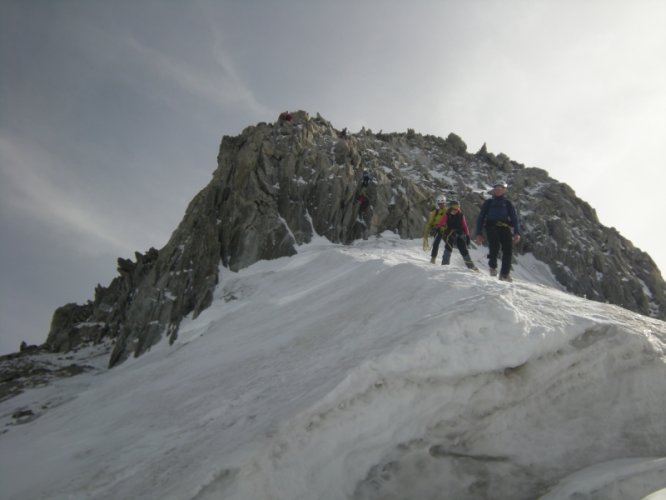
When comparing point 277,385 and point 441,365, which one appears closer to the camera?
point 441,365

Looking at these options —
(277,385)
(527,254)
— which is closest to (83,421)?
(277,385)

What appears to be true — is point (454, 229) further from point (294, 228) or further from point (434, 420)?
point (294, 228)

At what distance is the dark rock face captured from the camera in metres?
21.0

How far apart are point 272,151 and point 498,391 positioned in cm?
2442

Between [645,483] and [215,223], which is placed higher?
[215,223]

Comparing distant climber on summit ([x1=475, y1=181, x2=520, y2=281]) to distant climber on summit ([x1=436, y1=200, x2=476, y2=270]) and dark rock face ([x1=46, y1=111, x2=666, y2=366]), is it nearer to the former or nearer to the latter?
distant climber on summit ([x1=436, y1=200, x2=476, y2=270])

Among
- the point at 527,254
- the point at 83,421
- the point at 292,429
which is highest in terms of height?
the point at 527,254

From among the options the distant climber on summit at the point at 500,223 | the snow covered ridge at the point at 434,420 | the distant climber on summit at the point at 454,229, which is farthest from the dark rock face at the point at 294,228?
the snow covered ridge at the point at 434,420

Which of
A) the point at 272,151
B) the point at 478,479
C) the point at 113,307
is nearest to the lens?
the point at 478,479

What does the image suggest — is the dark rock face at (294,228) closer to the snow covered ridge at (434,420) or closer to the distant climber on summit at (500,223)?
the distant climber on summit at (500,223)

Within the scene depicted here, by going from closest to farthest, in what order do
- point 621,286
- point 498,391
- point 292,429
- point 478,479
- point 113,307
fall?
1. point 292,429
2. point 478,479
3. point 498,391
4. point 113,307
5. point 621,286

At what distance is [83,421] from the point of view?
355 inches

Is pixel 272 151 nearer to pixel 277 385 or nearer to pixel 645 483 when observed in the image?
pixel 277 385

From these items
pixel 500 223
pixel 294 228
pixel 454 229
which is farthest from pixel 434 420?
pixel 294 228
